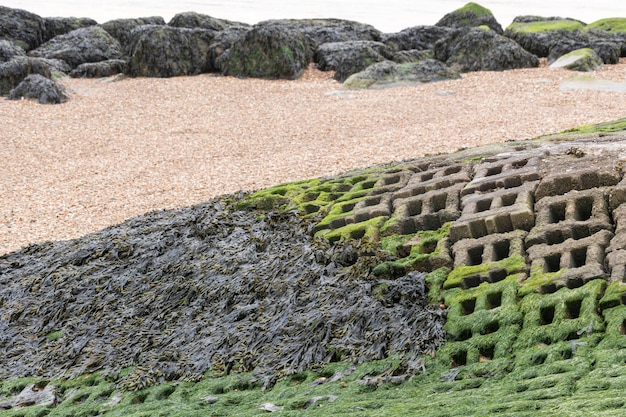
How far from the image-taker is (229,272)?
7922 millimetres

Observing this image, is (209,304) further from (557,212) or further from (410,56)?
(410,56)

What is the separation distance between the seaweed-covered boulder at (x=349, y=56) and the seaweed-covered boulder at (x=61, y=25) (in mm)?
13442

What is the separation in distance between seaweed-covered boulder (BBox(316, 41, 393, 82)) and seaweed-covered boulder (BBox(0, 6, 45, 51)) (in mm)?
13547

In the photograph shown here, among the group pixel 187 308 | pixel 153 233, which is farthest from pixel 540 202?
pixel 153 233

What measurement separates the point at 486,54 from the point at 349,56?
4.81 m

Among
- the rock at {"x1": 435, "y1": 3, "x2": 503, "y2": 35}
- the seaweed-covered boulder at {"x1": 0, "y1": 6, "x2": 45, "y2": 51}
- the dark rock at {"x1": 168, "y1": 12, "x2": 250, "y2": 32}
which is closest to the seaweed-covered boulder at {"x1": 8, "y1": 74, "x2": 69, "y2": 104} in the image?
the seaweed-covered boulder at {"x1": 0, "y1": 6, "x2": 45, "y2": 51}

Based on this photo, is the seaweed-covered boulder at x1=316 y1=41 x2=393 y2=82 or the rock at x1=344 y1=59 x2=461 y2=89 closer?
the rock at x1=344 y1=59 x2=461 y2=89

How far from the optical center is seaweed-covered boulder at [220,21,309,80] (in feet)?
84.8

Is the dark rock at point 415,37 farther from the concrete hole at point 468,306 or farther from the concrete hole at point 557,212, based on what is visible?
the concrete hole at point 468,306

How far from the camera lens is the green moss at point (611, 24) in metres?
28.5

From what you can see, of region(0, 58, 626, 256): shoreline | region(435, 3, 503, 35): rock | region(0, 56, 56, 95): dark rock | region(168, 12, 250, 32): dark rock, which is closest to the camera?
region(0, 58, 626, 256): shoreline

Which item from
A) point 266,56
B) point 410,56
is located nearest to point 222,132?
point 266,56

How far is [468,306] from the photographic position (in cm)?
637

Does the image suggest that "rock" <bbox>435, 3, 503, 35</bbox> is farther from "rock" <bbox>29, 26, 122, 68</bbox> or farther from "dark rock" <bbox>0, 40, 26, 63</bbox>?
"dark rock" <bbox>0, 40, 26, 63</bbox>
